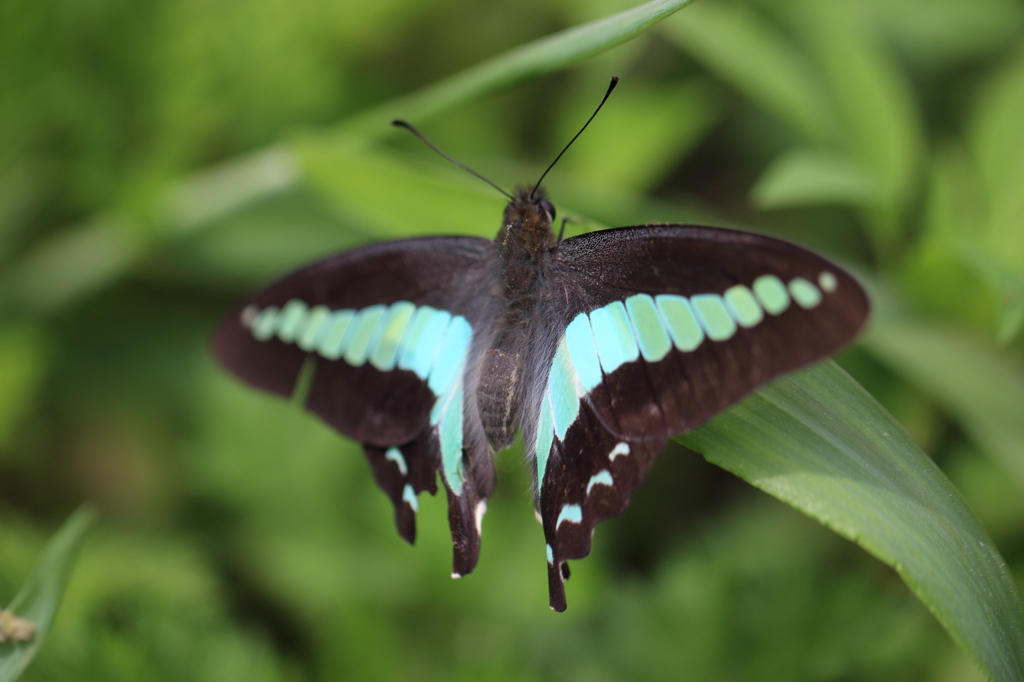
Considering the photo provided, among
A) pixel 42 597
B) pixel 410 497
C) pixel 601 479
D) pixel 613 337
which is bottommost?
pixel 42 597

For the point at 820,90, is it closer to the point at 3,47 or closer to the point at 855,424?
the point at 855,424

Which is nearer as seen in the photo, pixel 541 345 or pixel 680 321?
pixel 680 321

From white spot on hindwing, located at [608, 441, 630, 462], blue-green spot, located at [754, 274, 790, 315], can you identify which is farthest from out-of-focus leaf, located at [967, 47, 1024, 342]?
white spot on hindwing, located at [608, 441, 630, 462]

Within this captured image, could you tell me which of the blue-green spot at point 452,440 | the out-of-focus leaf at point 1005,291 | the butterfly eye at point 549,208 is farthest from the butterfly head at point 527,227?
the out-of-focus leaf at point 1005,291

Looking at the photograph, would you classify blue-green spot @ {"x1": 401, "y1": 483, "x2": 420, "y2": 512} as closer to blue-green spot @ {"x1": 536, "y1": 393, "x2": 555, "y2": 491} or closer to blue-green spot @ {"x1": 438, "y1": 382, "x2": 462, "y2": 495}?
blue-green spot @ {"x1": 438, "y1": 382, "x2": 462, "y2": 495}

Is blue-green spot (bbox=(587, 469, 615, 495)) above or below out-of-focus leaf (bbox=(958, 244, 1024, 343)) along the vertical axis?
below

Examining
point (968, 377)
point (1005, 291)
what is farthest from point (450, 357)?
point (968, 377)

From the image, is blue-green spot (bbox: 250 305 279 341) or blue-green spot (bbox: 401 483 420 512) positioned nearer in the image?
blue-green spot (bbox: 401 483 420 512)

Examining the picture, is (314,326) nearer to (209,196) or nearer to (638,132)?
(209,196)

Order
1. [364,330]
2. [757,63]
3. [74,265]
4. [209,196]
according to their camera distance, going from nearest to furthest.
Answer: [364,330]
[757,63]
[209,196]
[74,265]
